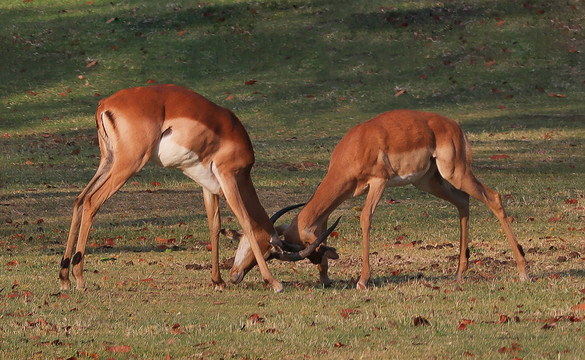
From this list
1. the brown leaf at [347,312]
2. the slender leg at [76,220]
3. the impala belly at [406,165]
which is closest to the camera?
the brown leaf at [347,312]

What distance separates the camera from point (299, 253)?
1106cm

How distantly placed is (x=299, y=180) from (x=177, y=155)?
33.0 ft

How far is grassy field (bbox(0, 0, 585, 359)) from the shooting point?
27.6 feet

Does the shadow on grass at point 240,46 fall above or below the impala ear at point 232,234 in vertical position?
below

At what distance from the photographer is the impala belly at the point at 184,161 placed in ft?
35.9

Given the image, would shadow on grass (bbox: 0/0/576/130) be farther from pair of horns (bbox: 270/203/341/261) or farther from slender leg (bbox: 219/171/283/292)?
pair of horns (bbox: 270/203/341/261)

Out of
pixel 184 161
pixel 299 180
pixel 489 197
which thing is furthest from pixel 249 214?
pixel 299 180

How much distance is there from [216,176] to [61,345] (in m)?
3.87

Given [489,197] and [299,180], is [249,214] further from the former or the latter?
[299,180]

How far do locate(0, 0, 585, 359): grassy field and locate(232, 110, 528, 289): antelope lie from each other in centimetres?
68

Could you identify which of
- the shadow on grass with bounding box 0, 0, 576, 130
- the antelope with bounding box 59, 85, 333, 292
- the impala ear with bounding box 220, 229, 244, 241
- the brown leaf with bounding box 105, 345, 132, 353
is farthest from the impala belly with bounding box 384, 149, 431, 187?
the shadow on grass with bounding box 0, 0, 576, 130

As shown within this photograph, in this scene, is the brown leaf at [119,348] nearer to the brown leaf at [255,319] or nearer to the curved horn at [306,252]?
the brown leaf at [255,319]

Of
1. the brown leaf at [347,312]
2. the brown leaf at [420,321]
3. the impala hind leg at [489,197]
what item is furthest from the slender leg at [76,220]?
the impala hind leg at [489,197]

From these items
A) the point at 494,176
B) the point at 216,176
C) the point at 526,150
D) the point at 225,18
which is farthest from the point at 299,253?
the point at 225,18
